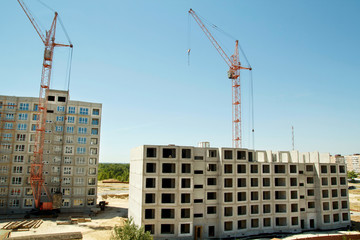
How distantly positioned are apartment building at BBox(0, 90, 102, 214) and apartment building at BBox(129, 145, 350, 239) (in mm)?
23901

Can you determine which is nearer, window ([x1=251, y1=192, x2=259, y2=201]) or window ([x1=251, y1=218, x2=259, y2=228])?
window ([x1=251, y1=218, x2=259, y2=228])

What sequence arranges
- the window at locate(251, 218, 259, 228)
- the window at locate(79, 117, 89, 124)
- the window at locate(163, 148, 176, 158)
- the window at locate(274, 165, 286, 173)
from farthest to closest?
the window at locate(79, 117, 89, 124)
the window at locate(274, 165, 286, 173)
the window at locate(251, 218, 259, 228)
the window at locate(163, 148, 176, 158)

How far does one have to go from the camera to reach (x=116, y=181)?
174 m

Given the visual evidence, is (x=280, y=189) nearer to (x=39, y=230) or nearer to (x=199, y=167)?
(x=199, y=167)

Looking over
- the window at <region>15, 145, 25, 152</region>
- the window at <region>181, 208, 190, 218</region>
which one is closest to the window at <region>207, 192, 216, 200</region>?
the window at <region>181, 208, 190, 218</region>

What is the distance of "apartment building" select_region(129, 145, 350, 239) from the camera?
49406 mm

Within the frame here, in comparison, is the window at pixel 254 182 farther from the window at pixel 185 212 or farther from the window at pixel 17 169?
the window at pixel 17 169

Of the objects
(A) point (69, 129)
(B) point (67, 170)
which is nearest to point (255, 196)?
(B) point (67, 170)

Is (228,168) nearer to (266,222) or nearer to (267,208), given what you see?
(267,208)

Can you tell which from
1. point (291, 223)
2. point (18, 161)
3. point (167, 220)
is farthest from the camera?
point (18, 161)

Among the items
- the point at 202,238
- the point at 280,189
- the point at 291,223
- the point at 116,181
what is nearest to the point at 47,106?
the point at 202,238

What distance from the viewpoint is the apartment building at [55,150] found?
233 feet

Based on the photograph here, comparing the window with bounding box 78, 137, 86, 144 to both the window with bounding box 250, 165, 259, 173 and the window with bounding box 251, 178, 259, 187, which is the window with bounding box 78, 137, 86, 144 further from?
the window with bounding box 251, 178, 259, 187

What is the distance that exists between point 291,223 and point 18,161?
72919mm
